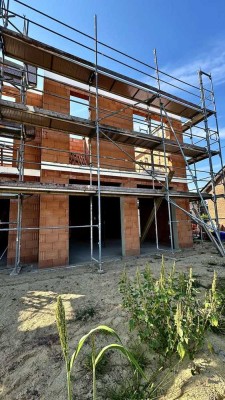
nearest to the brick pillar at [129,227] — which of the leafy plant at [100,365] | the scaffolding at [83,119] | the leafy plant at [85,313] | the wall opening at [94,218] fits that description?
the scaffolding at [83,119]

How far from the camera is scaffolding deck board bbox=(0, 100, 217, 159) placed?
227 inches

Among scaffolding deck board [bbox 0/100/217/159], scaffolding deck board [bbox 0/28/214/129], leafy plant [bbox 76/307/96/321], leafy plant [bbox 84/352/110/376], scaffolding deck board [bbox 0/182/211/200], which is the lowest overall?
leafy plant [bbox 84/352/110/376]

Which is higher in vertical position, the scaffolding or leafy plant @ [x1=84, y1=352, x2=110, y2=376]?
the scaffolding

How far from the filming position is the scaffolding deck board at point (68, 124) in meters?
5.77

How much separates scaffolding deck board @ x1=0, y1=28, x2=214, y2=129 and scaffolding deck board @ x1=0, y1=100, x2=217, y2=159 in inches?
70.7

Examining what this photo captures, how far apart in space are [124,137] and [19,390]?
24.4 ft

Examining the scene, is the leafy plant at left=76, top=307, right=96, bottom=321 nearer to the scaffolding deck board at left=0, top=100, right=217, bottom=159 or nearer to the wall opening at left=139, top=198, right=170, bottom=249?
the scaffolding deck board at left=0, top=100, right=217, bottom=159

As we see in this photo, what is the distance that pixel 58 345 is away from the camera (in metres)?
2.75

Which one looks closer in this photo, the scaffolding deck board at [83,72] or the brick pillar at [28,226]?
the scaffolding deck board at [83,72]

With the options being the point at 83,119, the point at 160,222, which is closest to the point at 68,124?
the point at 83,119

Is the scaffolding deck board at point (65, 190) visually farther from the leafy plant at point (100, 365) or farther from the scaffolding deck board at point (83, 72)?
the leafy plant at point (100, 365)

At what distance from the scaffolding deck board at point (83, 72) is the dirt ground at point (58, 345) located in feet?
21.5

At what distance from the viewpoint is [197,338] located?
2.14 meters

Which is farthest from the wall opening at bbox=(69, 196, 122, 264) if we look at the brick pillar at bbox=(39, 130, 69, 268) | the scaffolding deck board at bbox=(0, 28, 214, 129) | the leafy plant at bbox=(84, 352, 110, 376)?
the leafy plant at bbox=(84, 352, 110, 376)
